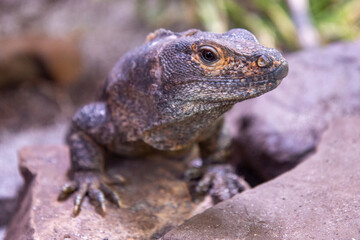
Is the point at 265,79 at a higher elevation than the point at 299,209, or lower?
higher

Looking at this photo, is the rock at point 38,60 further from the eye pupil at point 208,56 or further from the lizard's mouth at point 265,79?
the lizard's mouth at point 265,79

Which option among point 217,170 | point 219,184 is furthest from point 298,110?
point 219,184

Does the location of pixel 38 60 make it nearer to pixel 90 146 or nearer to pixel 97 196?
pixel 90 146

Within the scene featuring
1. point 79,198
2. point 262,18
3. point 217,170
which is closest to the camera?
point 79,198

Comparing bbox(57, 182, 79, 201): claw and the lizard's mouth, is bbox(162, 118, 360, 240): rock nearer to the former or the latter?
the lizard's mouth

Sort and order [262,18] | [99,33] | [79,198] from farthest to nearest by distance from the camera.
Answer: [262,18] → [99,33] → [79,198]

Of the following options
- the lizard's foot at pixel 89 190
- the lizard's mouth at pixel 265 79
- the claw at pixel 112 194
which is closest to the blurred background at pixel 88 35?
the lizard's foot at pixel 89 190

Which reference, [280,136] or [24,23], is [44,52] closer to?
[24,23]
